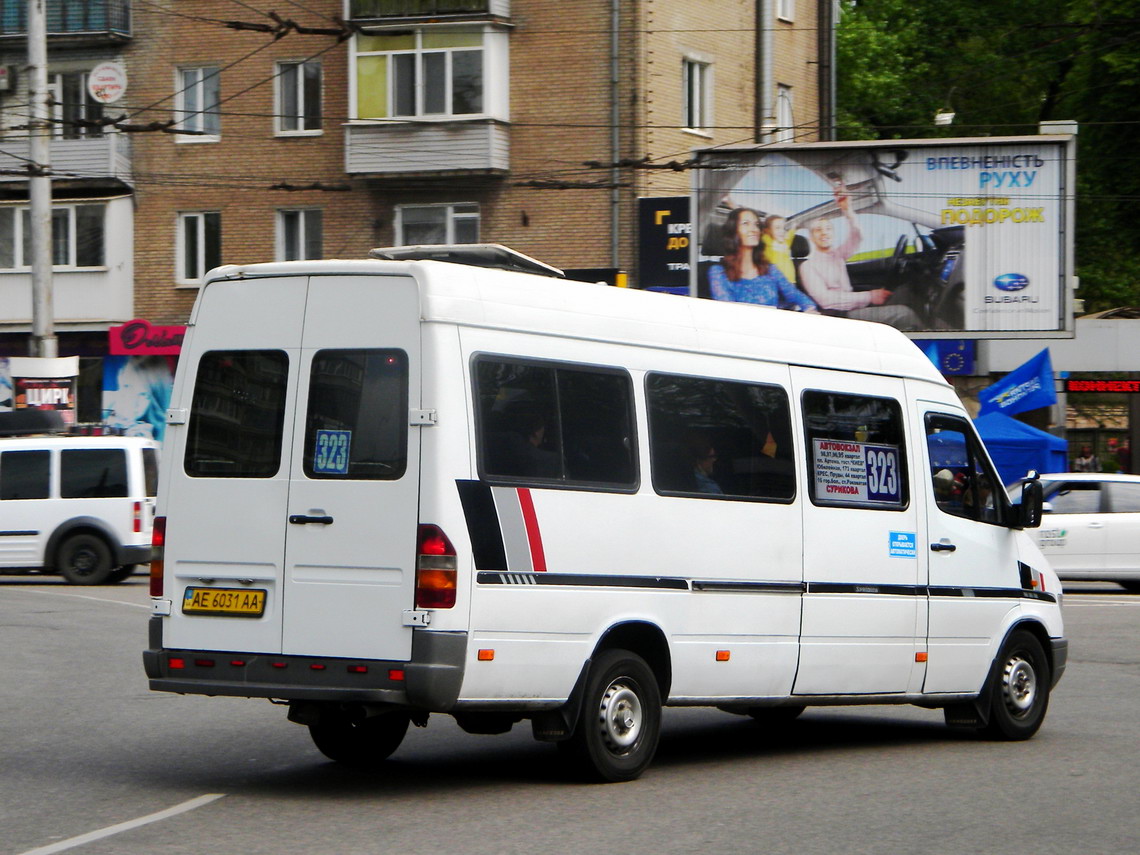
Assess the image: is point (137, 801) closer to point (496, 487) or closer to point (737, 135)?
point (496, 487)

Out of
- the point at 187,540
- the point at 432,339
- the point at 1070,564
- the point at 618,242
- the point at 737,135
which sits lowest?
the point at 1070,564

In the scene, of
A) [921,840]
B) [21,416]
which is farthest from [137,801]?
[21,416]

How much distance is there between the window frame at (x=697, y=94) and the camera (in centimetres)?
3509

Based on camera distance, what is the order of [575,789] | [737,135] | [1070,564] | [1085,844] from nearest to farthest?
1. [1085,844]
2. [575,789]
3. [1070,564]
4. [737,135]

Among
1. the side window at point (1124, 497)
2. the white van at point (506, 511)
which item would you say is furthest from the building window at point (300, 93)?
the white van at point (506, 511)

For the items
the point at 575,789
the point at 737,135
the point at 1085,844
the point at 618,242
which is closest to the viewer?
the point at 1085,844

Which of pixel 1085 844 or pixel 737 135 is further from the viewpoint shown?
pixel 737 135

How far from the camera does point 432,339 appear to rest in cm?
796

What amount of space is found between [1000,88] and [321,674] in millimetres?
A: 46406

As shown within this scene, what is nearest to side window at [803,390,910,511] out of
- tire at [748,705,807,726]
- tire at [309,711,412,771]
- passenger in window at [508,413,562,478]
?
tire at [748,705,807,726]

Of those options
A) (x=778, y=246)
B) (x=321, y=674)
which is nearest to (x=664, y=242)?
(x=778, y=246)

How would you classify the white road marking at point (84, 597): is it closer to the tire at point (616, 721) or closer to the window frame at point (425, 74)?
the tire at point (616, 721)

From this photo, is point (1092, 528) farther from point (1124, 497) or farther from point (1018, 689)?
point (1018, 689)

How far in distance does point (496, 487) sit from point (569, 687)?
3.37 ft
